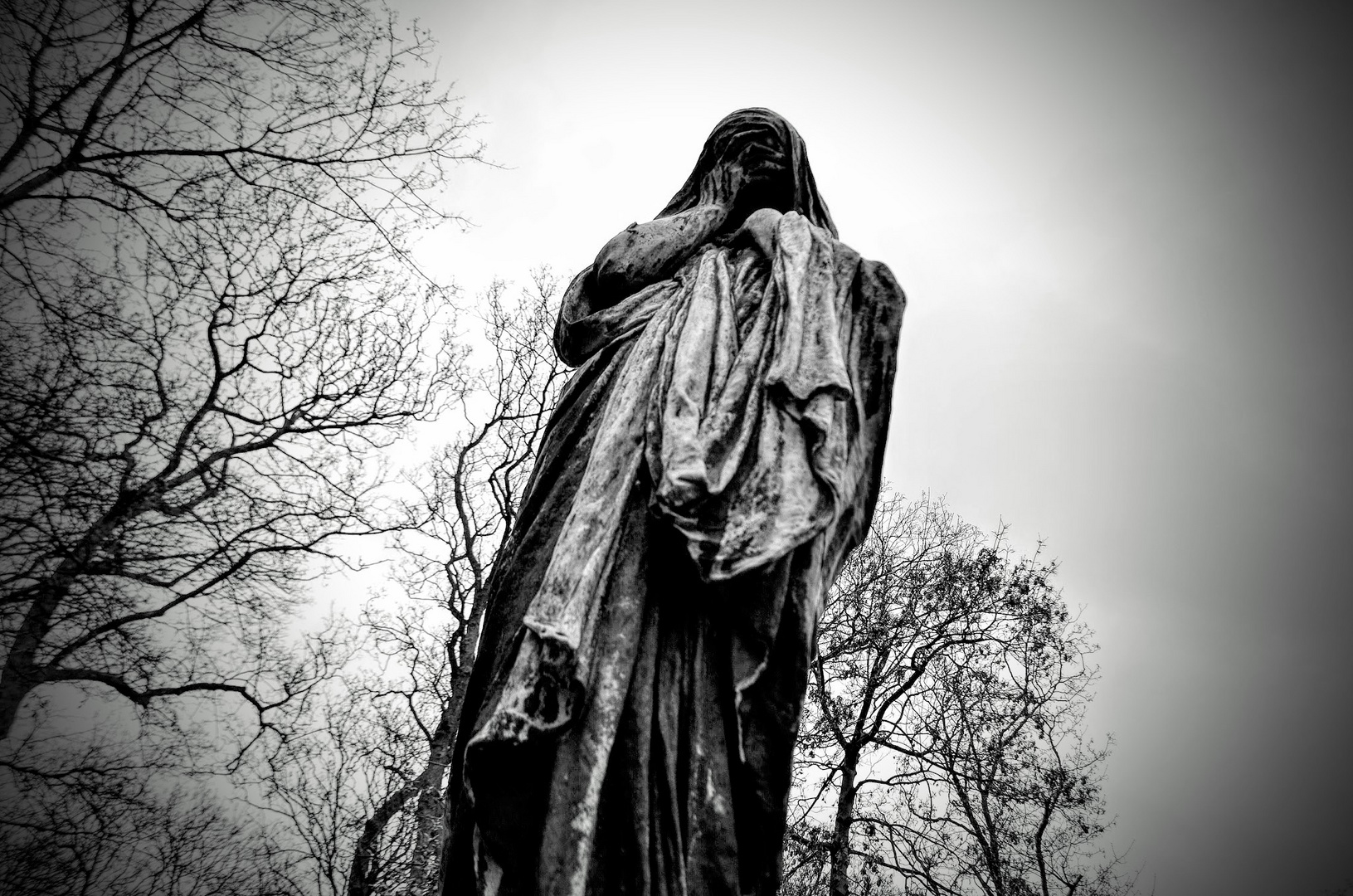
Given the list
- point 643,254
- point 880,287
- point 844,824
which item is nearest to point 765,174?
point 643,254

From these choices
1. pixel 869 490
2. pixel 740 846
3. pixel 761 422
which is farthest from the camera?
pixel 869 490

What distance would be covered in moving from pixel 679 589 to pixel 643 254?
1504 millimetres

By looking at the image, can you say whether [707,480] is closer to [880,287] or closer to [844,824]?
[880,287]

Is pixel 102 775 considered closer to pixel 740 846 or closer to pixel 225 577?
pixel 225 577

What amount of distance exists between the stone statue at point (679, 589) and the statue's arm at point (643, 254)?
33cm

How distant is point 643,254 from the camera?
121 inches

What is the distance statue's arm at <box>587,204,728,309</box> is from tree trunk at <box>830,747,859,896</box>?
10.2 m

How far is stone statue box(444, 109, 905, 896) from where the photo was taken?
5.75ft

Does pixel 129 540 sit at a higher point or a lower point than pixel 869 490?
higher

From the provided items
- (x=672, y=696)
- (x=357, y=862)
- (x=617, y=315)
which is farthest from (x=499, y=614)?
(x=357, y=862)

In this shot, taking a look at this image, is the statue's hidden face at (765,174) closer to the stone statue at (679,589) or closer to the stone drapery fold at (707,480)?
the stone drapery fold at (707,480)

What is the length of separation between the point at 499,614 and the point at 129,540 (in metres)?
6.68

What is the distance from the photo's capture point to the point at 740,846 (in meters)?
1.92

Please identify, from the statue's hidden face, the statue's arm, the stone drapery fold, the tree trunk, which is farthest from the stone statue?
the tree trunk
